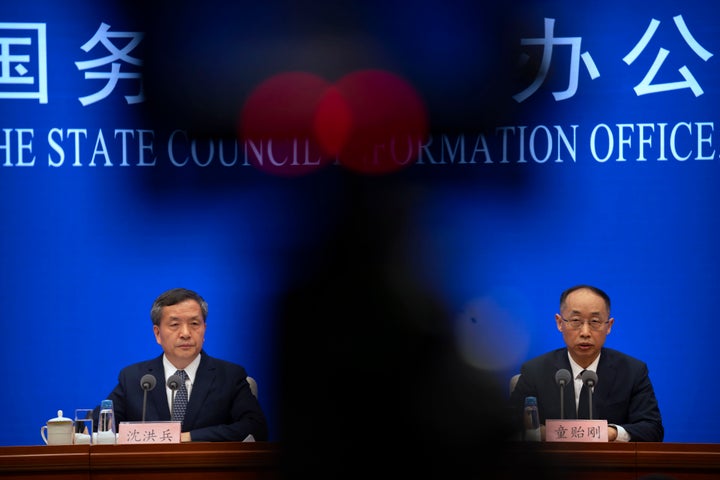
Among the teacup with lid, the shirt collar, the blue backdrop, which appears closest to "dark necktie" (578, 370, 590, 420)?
the shirt collar

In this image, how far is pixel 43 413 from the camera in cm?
365

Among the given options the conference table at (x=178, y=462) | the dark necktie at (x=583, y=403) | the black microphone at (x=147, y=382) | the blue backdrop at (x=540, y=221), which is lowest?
the conference table at (x=178, y=462)

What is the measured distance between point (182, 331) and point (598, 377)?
123cm

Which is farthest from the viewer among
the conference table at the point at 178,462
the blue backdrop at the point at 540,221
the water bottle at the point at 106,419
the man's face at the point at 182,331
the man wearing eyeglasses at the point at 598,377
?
the blue backdrop at the point at 540,221

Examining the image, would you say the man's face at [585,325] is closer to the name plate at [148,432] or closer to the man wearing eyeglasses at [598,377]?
the man wearing eyeglasses at [598,377]

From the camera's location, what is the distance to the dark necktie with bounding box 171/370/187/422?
9.48 feet

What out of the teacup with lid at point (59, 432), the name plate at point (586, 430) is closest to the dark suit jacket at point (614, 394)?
the name plate at point (586, 430)

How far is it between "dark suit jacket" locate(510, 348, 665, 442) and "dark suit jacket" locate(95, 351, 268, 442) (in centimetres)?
81

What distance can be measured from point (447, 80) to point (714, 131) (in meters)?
3.18

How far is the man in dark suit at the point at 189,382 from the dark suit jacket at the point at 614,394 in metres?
0.80

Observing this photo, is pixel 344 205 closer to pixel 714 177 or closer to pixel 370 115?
pixel 370 115

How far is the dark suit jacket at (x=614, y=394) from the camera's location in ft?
9.25

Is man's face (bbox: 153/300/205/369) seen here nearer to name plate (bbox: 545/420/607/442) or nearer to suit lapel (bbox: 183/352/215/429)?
suit lapel (bbox: 183/352/215/429)

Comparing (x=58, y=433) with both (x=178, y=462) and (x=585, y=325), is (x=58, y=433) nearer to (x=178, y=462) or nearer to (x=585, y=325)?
(x=178, y=462)
